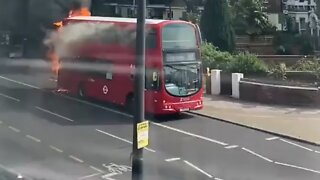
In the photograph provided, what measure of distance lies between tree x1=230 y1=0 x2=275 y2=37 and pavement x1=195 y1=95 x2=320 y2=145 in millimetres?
1635

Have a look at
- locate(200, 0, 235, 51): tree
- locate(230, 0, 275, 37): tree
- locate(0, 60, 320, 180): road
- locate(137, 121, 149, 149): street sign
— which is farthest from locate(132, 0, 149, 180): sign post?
locate(230, 0, 275, 37): tree

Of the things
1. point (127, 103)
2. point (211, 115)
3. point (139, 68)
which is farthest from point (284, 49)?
point (139, 68)

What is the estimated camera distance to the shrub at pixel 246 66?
445 centimetres

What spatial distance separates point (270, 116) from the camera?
11.5 ft

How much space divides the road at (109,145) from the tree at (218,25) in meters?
1.37

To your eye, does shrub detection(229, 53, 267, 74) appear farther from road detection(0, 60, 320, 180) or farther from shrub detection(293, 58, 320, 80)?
road detection(0, 60, 320, 180)

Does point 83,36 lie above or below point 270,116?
above

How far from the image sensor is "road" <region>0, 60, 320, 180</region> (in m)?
2.05

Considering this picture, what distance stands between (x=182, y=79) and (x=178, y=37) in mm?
256

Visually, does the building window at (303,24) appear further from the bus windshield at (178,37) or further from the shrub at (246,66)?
the bus windshield at (178,37)

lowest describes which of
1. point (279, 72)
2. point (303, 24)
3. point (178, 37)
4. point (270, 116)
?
point (270, 116)

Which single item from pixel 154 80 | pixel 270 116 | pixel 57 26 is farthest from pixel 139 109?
pixel 270 116

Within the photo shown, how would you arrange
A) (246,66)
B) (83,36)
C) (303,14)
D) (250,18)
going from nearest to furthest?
1. (83,36)
2. (246,66)
3. (250,18)
4. (303,14)

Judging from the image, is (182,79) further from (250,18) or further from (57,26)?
(250,18)
